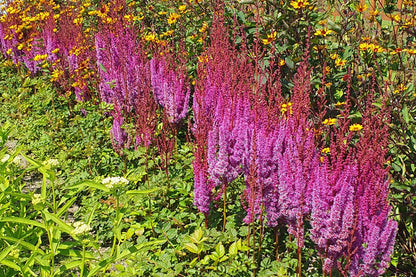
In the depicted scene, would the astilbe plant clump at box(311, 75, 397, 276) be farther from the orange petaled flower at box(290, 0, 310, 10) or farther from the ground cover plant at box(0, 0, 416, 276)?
the orange petaled flower at box(290, 0, 310, 10)

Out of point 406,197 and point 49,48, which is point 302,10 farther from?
point 49,48

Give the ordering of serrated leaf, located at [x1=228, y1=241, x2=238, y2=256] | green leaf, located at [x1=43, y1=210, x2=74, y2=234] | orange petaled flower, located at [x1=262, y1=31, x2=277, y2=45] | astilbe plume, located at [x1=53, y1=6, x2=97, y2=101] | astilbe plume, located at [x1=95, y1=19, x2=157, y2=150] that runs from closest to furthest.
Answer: green leaf, located at [x1=43, y1=210, x2=74, y2=234]
serrated leaf, located at [x1=228, y1=241, x2=238, y2=256]
orange petaled flower, located at [x1=262, y1=31, x2=277, y2=45]
astilbe plume, located at [x1=95, y1=19, x2=157, y2=150]
astilbe plume, located at [x1=53, y1=6, x2=97, y2=101]

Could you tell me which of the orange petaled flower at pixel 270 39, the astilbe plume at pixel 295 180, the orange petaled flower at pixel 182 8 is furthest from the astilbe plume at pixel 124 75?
the astilbe plume at pixel 295 180

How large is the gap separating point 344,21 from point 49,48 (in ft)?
12.2

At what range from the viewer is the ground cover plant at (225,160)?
201 cm

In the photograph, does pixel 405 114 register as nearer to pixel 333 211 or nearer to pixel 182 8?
pixel 333 211

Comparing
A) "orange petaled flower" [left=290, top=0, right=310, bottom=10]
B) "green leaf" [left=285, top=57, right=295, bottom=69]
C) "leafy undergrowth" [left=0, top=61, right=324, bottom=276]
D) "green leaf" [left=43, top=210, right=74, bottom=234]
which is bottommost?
"leafy undergrowth" [left=0, top=61, right=324, bottom=276]

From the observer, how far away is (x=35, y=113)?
16.9 ft

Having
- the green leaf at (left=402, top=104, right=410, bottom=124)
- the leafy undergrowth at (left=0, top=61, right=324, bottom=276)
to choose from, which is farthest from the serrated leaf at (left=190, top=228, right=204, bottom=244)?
the green leaf at (left=402, top=104, right=410, bottom=124)

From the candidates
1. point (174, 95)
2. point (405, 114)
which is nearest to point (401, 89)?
point (405, 114)

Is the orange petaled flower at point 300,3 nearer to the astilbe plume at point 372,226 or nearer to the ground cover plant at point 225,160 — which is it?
the ground cover plant at point 225,160

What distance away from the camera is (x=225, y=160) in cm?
247

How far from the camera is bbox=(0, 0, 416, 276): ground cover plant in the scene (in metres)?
2.01

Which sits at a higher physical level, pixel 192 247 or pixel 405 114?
pixel 405 114
